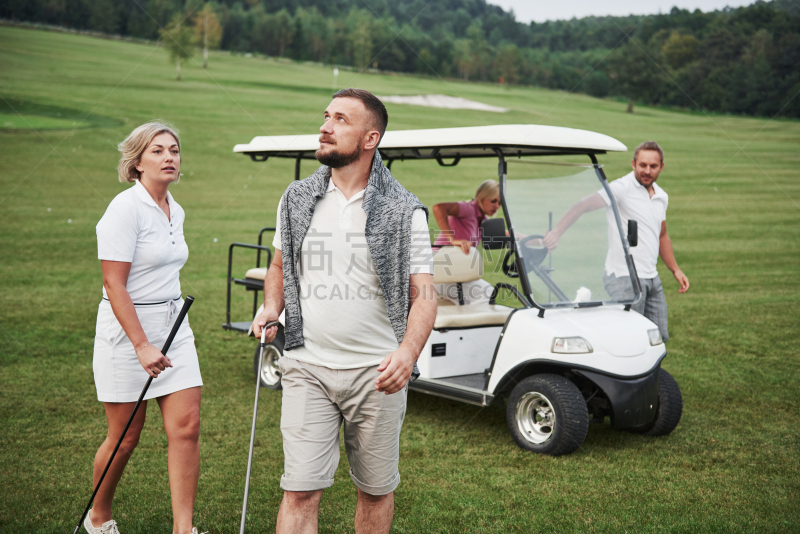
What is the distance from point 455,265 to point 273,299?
2935 millimetres

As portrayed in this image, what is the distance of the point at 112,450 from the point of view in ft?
10.0

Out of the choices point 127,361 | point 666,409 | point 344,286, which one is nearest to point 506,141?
point 666,409

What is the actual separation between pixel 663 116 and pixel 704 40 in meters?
6.38

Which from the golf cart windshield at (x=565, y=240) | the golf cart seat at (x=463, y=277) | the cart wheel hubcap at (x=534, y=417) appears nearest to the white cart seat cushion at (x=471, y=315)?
the golf cart seat at (x=463, y=277)

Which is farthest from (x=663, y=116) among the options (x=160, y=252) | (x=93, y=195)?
(x=160, y=252)

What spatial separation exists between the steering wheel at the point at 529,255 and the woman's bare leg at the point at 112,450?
261 cm

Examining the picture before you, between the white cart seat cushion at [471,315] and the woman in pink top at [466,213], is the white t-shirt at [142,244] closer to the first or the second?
the white cart seat cushion at [471,315]

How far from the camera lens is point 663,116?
4559 cm

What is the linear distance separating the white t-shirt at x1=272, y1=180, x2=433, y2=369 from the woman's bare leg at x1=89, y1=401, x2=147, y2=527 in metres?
0.95

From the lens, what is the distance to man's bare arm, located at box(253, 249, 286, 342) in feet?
8.50

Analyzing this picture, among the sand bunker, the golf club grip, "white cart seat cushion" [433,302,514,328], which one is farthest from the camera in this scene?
the sand bunker

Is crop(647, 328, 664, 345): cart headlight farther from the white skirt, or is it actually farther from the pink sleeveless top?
the white skirt

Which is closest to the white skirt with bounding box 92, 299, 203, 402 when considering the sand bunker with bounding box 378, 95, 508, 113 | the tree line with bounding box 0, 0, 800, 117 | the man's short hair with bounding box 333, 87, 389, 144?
the man's short hair with bounding box 333, 87, 389, 144

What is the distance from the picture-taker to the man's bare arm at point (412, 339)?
90.4 inches
